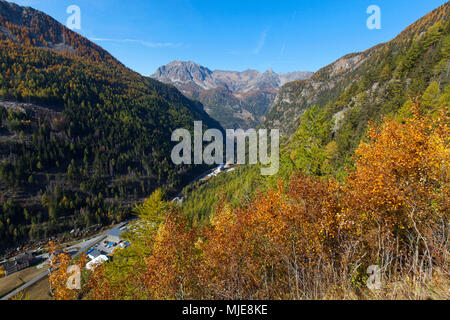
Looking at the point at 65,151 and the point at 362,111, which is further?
the point at 65,151

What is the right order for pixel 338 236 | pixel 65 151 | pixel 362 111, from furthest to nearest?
pixel 65 151
pixel 362 111
pixel 338 236

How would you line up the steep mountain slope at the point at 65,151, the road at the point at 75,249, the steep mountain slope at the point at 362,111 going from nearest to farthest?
the steep mountain slope at the point at 362,111, the road at the point at 75,249, the steep mountain slope at the point at 65,151

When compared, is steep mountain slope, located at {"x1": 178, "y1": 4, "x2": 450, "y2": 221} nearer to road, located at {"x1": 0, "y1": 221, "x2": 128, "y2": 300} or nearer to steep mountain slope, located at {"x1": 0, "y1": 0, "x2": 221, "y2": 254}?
road, located at {"x1": 0, "y1": 221, "x2": 128, "y2": 300}

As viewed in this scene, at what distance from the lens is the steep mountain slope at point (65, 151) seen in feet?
283

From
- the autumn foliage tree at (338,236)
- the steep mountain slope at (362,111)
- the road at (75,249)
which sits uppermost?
the steep mountain slope at (362,111)

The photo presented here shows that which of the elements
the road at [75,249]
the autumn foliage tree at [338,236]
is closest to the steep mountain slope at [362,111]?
the autumn foliage tree at [338,236]

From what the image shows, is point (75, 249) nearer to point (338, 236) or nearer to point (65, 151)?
point (65, 151)

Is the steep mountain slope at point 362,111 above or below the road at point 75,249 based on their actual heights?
above

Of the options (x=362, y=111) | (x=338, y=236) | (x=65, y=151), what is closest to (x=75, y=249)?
(x=65, y=151)

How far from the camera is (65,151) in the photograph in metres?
116

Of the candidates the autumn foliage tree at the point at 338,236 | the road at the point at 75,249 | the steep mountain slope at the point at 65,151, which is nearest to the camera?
the autumn foliage tree at the point at 338,236

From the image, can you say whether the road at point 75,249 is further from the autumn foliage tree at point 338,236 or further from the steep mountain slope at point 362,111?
the autumn foliage tree at point 338,236

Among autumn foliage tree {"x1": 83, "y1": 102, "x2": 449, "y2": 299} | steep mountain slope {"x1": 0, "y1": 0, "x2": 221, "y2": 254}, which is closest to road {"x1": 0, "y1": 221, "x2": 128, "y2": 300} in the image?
steep mountain slope {"x1": 0, "y1": 0, "x2": 221, "y2": 254}

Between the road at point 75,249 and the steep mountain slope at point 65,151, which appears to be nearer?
the road at point 75,249
